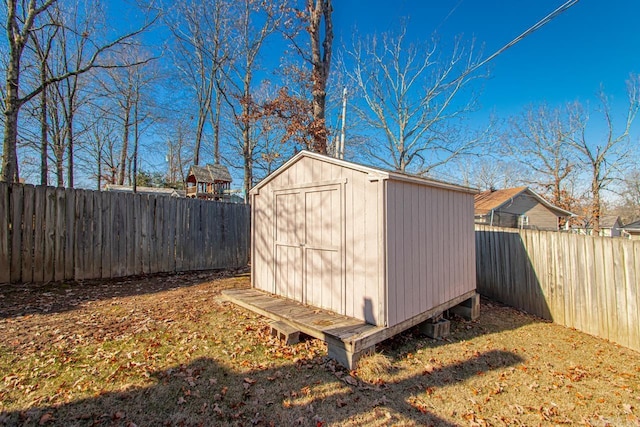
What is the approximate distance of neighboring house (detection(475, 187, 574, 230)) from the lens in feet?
61.9

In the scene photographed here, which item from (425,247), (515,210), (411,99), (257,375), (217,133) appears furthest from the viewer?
(515,210)

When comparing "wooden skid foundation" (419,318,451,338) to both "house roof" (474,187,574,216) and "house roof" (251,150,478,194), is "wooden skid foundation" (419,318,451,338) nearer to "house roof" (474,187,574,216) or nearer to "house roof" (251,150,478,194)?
"house roof" (251,150,478,194)

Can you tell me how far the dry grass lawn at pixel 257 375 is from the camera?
2695 millimetres

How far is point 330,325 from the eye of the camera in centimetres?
383

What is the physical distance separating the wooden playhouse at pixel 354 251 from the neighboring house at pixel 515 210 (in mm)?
14917

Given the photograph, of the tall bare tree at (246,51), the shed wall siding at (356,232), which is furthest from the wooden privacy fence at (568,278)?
the tall bare tree at (246,51)

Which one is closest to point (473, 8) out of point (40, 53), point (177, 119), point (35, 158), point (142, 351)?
point (142, 351)

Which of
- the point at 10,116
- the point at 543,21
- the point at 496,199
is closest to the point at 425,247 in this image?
the point at 543,21

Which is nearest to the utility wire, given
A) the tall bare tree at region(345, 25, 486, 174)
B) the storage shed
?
the storage shed

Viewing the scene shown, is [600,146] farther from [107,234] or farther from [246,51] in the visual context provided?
[107,234]

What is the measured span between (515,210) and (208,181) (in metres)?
19.3

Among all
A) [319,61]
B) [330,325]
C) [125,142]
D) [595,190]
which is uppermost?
[125,142]

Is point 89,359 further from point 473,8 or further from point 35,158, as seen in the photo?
point 35,158

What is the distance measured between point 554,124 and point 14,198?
30.0m
